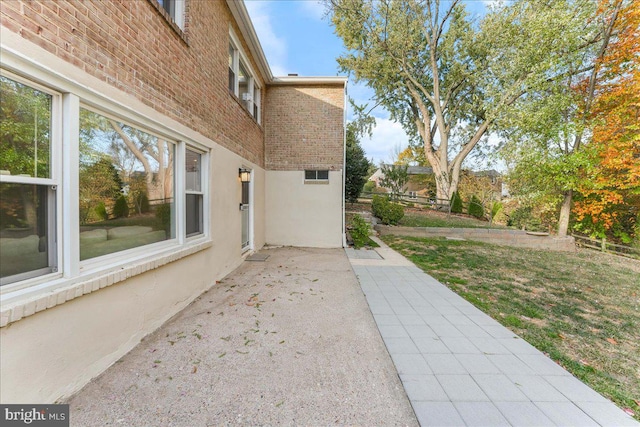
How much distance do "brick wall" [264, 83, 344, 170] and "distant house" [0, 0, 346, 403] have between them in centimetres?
286

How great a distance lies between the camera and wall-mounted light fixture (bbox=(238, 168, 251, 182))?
19.8 ft

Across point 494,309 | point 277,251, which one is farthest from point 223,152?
point 494,309

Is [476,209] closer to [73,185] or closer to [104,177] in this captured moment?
[104,177]

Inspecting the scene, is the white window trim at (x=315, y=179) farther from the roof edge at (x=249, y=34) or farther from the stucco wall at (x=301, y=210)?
the roof edge at (x=249, y=34)

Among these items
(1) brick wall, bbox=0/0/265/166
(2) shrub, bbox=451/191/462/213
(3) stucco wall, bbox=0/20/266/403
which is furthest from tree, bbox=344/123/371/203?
(3) stucco wall, bbox=0/20/266/403

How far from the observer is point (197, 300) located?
3.89 m

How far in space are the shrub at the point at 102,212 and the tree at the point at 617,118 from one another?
13615 millimetres

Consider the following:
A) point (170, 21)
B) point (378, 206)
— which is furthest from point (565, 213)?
point (170, 21)

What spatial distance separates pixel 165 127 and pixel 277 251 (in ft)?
16.2

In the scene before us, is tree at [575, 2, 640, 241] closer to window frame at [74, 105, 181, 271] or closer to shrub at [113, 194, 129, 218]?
window frame at [74, 105, 181, 271]

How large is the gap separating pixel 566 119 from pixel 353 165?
9812mm

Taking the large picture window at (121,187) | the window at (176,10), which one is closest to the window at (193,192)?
the large picture window at (121,187)

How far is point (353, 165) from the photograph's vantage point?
1557 centimetres

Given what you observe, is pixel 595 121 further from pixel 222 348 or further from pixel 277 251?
pixel 222 348
